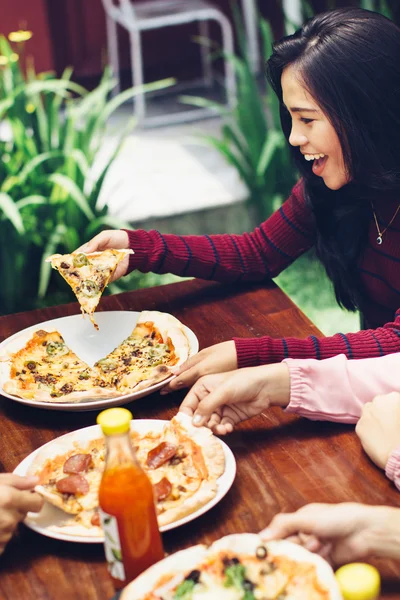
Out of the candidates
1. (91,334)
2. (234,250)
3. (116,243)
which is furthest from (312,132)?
(91,334)

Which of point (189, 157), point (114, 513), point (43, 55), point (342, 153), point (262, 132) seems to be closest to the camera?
point (114, 513)

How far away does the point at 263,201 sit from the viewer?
14.5 ft

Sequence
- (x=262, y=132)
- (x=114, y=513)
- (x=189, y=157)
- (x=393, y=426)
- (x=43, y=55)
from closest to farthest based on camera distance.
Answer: (x=114, y=513)
(x=393, y=426)
(x=262, y=132)
(x=189, y=157)
(x=43, y=55)

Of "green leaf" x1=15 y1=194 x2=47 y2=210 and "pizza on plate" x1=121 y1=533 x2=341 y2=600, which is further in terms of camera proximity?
"green leaf" x1=15 y1=194 x2=47 y2=210

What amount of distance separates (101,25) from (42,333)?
16.6 feet

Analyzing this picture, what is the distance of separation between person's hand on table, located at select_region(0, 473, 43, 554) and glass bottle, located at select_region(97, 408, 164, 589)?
0.21 m

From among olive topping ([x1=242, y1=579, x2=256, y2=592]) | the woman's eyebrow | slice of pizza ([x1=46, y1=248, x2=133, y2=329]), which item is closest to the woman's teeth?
the woman's eyebrow

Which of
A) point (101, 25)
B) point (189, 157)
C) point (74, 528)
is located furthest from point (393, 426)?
point (101, 25)

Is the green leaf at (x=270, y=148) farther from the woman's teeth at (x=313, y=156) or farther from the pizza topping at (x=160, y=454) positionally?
the pizza topping at (x=160, y=454)

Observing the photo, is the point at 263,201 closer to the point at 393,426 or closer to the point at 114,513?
the point at 393,426

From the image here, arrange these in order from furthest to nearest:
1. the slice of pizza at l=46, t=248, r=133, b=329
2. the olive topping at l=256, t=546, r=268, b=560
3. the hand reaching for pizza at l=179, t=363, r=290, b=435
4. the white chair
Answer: the white chair → the slice of pizza at l=46, t=248, r=133, b=329 → the hand reaching for pizza at l=179, t=363, r=290, b=435 → the olive topping at l=256, t=546, r=268, b=560

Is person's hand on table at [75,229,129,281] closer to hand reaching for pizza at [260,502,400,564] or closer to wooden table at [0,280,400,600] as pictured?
wooden table at [0,280,400,600]

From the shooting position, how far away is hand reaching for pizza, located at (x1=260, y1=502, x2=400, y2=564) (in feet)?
4.22

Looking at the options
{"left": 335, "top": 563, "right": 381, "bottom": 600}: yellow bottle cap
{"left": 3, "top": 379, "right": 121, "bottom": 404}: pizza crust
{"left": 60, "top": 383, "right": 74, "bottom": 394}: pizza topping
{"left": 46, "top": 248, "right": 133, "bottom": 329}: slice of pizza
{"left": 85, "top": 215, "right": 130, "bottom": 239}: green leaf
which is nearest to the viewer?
{"left": 335, "top": 563, "right": 381, "bottom": 600}: yellow bottle cap
